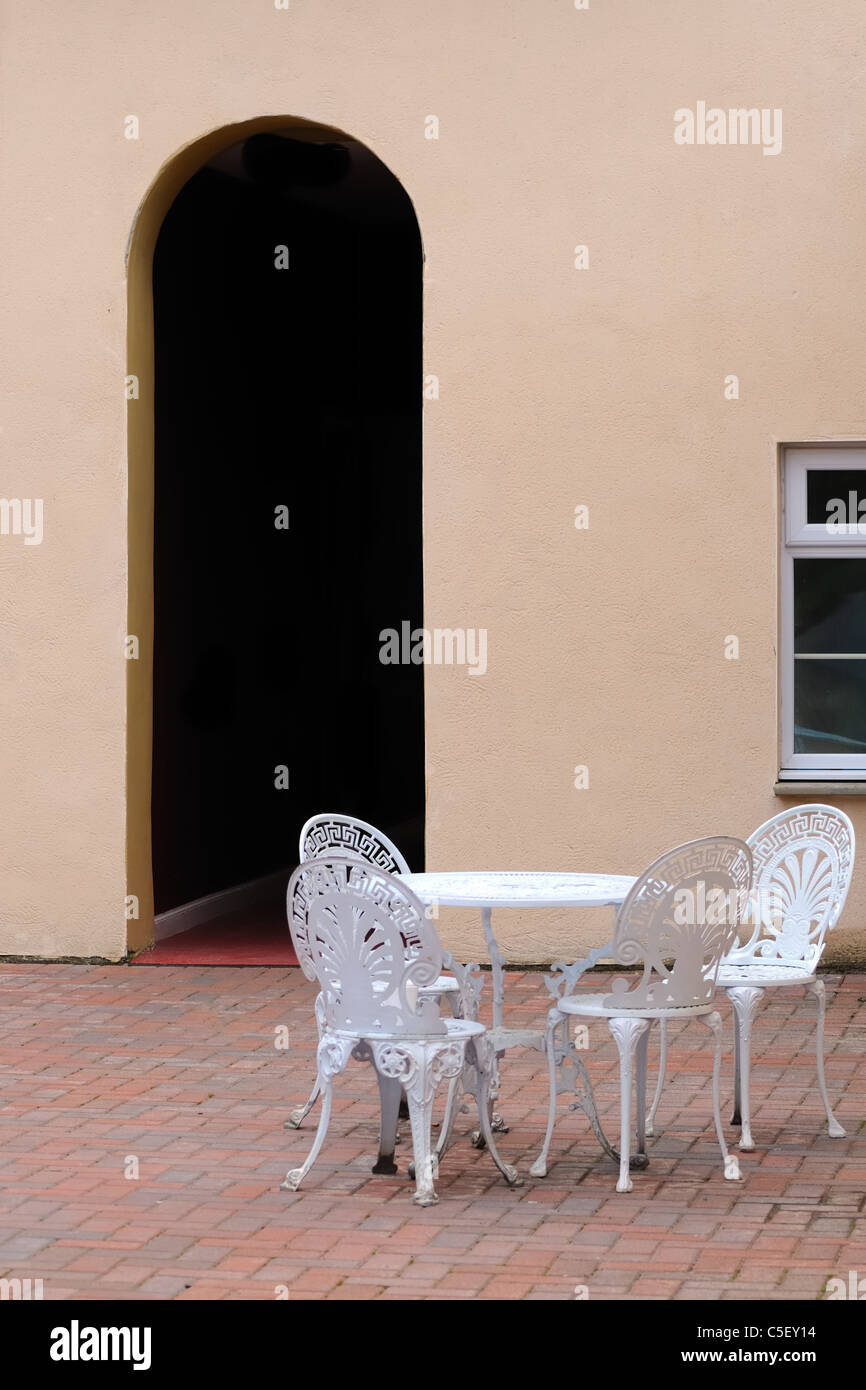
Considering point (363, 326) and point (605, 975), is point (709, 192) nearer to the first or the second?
point (605, 975)

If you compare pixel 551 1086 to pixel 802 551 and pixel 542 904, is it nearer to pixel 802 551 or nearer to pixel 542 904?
pixel 542 904

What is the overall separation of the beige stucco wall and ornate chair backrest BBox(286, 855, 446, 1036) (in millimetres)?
3952

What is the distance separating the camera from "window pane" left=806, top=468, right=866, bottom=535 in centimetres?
954

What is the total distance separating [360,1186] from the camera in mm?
5766

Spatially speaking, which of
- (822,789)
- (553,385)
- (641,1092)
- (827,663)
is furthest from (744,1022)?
(553,385)

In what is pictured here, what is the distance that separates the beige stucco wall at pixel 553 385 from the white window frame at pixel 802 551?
5.7 inches

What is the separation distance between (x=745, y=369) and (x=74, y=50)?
3696mm

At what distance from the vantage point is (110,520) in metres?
9.87

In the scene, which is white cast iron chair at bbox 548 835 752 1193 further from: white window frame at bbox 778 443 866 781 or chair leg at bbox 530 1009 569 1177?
white window frame at bbox 778 443 866 781

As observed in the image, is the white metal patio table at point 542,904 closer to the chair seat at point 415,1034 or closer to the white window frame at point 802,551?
the chair seat at point 415,1034

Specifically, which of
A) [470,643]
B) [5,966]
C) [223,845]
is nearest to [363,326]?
[223,845]

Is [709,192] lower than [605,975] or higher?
higher

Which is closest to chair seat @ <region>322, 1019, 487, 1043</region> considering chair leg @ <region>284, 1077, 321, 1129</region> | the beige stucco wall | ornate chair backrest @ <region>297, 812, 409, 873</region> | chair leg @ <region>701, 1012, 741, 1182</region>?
chair leg @ <region>284, 1077, 321, 1129</region>

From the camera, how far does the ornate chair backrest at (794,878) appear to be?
6.64m
